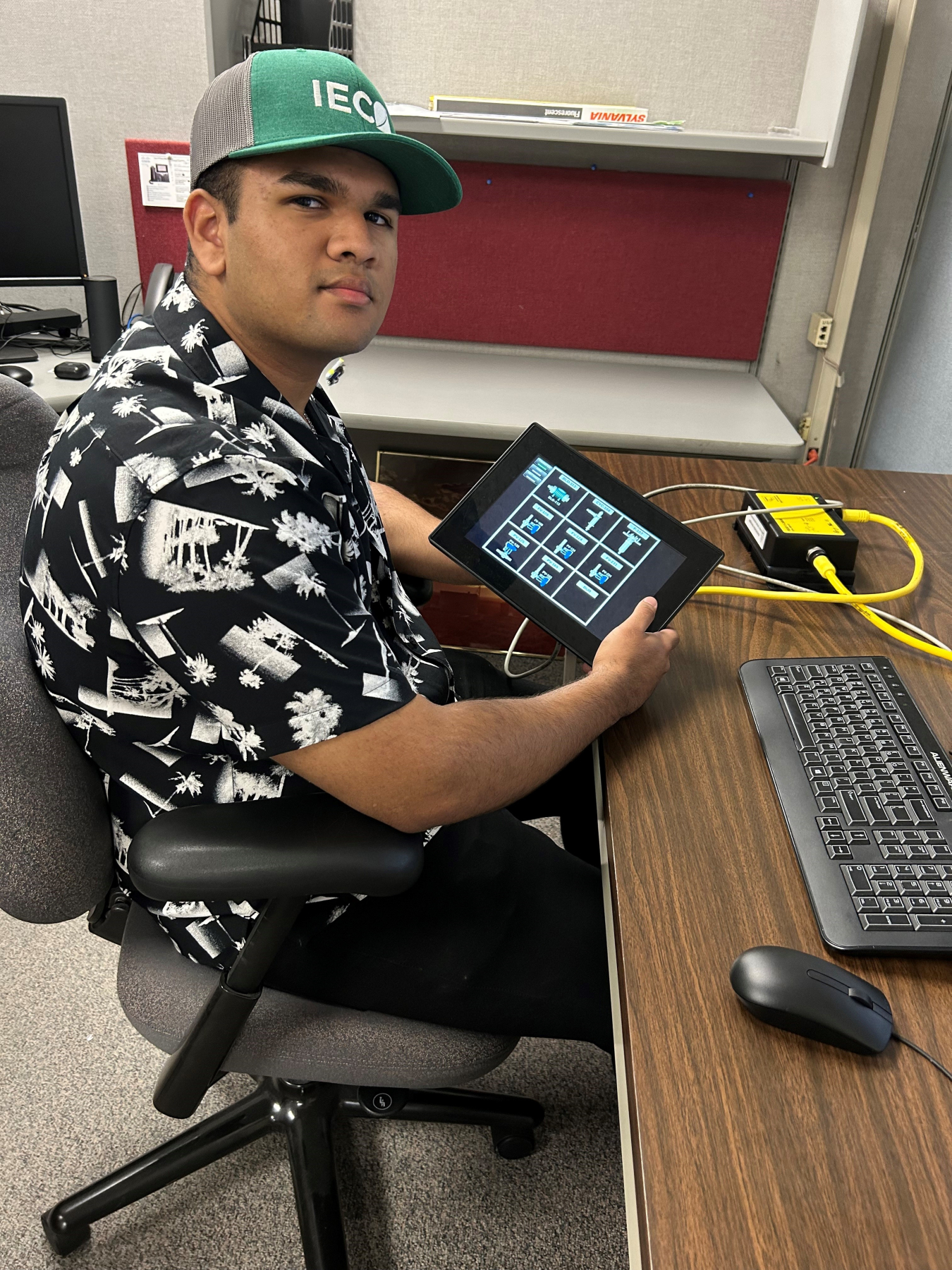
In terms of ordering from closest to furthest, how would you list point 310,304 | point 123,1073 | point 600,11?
1. point 310,304
2. point 123,1073
3. point 600,11

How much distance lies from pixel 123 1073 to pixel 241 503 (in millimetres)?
1005

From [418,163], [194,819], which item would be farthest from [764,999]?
[418,163]

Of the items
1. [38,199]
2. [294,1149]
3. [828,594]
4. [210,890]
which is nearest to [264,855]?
[210,890]

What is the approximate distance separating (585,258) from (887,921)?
5.95ft

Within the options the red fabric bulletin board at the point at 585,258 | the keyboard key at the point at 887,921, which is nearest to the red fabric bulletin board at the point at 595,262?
the red fabric bulletin board at the point at 585,258

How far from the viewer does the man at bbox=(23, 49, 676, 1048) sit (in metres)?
0.69

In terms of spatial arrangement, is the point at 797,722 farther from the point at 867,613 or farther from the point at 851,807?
the point at 867,613

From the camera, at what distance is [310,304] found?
835 millimetres

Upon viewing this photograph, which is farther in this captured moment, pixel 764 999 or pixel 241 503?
pixel 241 503

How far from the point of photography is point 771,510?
1.11 meters

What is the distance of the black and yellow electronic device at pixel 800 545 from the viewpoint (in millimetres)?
1066

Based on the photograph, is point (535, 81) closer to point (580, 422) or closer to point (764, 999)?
point (580, 422)

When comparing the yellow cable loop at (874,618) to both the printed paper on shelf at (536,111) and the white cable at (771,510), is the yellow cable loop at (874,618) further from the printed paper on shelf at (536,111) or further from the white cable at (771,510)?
the printed paper on shelf at (536,111)

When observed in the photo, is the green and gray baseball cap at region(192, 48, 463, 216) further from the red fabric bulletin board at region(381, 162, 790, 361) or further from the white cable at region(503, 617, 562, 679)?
the red fabric bulletin board at region(381, 162, 790, 361)
